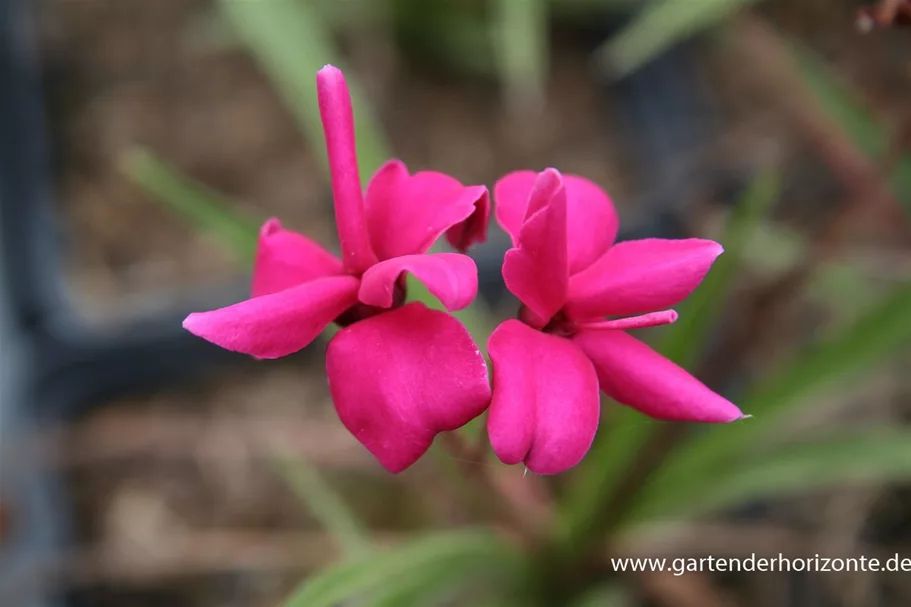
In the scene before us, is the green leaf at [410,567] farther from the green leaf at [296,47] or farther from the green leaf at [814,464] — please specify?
the green leaf at [296,47]

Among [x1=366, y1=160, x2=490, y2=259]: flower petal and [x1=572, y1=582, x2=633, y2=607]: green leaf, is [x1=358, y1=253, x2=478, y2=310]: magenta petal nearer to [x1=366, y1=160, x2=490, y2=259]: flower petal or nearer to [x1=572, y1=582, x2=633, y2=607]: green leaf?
[x1=366, y1=160, x2=490, y2=259]: flower petal

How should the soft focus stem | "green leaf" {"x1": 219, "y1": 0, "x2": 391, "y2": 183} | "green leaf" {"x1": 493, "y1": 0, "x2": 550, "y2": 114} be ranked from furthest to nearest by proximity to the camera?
"green leaf" {"x1": 493, "y1": 0, "x2": 550, "y2": 114}
"green leaf" {"x1": 219, "y1": 0, "x2": 391, "y2": 183}
the soft focus stem

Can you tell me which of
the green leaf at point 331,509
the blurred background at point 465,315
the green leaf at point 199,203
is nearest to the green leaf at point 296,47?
the blurred background at point 465,315

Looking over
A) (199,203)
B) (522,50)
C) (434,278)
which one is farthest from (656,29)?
(434,278)

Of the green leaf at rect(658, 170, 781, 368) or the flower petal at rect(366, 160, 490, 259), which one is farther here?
the green leaf at rect(658, 170, 781, 368)

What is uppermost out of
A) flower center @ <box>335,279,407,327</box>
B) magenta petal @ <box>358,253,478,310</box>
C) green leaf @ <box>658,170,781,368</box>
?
magenta petal @ <box>358,253,478,310</box>

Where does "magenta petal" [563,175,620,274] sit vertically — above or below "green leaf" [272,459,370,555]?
above

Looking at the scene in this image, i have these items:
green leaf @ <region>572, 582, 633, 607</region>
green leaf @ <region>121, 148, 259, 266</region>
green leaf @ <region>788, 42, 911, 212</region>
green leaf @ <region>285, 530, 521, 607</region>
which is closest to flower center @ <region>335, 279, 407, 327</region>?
green leaf @ <region>285, 530, 521, 607</region>

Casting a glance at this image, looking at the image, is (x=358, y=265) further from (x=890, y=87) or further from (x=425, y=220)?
(x=890, y=87)

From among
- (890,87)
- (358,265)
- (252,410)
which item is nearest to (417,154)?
(252,410)
